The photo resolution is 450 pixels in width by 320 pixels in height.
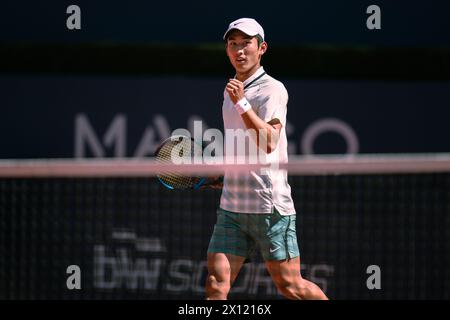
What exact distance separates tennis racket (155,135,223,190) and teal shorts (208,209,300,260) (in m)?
0.28

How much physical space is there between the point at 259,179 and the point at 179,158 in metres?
0.55

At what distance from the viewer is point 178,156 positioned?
5980 mm

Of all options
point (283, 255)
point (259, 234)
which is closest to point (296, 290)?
point (283, 255)

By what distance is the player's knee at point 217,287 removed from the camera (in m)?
5.59

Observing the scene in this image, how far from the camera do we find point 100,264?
340 inches

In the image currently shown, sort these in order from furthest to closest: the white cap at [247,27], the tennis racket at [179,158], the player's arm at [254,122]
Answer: the tennis racket at [179,158] → the white cap at [247,27] → the player's arm at [254,122]

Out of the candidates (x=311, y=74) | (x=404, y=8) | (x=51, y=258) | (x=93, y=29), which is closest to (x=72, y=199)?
(x=51, y=258)

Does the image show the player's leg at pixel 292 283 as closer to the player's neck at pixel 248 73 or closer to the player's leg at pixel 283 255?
the player's leg at pixel 283 255

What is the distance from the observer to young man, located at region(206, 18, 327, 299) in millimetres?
5598

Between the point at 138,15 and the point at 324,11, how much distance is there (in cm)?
168

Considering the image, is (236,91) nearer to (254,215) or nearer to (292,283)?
(254,215)

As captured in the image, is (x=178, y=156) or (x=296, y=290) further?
(x=178, y=156)

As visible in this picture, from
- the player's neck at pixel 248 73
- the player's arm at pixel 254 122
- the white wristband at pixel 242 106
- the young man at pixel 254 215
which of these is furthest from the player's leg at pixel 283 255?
the player's neck at pixel 248 73
